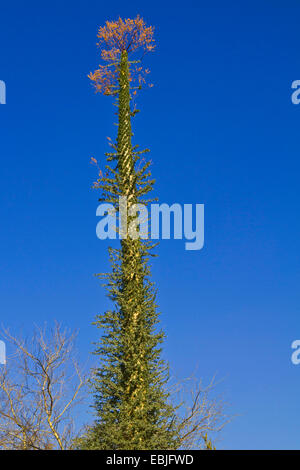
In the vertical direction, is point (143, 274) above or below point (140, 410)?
above

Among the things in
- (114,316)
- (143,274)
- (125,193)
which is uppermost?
(125,193)

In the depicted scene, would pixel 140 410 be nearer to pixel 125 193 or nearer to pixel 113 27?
pixel 125 193

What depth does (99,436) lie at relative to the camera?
11547 millimetres

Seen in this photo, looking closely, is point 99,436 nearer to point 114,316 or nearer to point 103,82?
point 114,316
